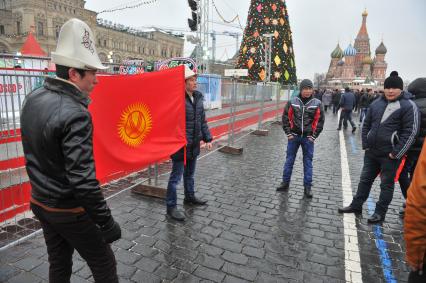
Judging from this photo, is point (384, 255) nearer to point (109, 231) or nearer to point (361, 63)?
point (109, 231)

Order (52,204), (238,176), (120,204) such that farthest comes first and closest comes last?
(238,176)
(120,204)
(52,204)

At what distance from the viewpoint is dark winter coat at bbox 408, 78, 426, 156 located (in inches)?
169

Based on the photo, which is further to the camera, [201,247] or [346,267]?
[201,247]

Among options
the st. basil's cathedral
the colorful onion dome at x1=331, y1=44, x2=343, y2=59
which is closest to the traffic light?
the st. basil's cathedral

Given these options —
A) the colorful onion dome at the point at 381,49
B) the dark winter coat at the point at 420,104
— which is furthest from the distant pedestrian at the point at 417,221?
the colorful onion dome at the point at 381,49

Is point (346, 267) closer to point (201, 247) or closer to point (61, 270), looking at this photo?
point (201, 247)

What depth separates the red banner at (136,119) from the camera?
3969 mm

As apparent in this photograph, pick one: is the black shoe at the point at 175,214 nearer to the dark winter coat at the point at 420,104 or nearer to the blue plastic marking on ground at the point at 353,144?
the dark winter coat at the point at 420,104

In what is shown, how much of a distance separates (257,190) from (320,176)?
1849 millimetres

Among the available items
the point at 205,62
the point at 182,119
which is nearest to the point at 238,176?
the point at 182,119

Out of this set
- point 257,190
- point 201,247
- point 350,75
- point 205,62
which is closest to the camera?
point 201,247

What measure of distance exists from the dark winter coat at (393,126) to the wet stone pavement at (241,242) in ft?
3.60

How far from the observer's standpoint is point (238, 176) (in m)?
6.73

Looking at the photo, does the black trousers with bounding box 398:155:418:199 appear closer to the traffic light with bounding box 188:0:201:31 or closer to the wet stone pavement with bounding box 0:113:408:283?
the wet stone pavement with bounding box 0:113:408:283
